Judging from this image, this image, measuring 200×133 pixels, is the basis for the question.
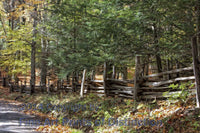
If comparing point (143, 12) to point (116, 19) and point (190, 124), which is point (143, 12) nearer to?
point (116, 19)

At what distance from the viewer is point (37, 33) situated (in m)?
14.3

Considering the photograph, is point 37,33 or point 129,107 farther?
point 37,33

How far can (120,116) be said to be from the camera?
735cm

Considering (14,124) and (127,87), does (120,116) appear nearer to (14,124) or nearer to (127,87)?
(127,87)

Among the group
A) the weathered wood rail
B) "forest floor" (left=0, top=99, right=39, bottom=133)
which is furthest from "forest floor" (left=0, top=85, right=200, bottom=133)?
the weathered wood rail

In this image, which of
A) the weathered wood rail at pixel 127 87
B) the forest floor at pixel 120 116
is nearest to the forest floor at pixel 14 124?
the forest floor at pixel 120 116

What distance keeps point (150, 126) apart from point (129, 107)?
239 centimetres

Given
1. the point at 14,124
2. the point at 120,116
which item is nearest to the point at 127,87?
the point at 120,116

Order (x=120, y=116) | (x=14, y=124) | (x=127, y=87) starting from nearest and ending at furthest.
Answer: (x=14, y=124), (x=120, y=116), (x=127, y=87)

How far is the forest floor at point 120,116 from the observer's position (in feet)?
17.4

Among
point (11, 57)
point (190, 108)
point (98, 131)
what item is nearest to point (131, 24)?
point (190, 108)

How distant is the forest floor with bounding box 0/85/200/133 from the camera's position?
5.29m

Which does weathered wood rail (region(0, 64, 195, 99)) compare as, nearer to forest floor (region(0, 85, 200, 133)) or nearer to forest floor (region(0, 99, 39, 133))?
forest floor (region(0, 85, 200, 133))

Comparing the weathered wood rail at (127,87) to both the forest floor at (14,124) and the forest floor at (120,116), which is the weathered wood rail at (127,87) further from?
the forest floor at (14,124)
